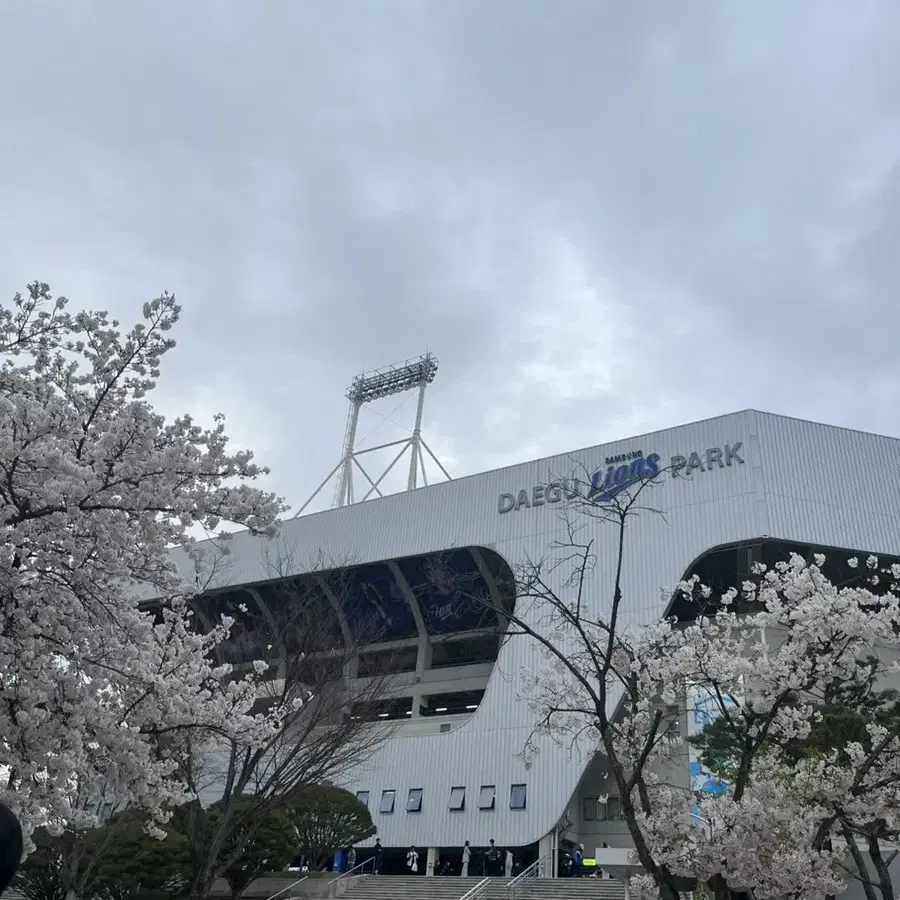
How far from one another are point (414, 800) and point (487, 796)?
286 cm

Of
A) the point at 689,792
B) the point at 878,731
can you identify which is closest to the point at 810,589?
the point at 878,731

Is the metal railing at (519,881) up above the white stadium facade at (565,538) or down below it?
below

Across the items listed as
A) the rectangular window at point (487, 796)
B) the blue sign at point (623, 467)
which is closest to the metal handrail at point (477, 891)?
the rectangular window at point (487, 796)

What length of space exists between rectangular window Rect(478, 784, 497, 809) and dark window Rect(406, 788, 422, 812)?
2334 mm

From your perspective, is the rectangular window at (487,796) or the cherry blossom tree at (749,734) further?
the rectangular window at (487,796)

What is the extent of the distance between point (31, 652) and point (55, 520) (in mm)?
1104

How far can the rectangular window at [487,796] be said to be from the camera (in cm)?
3014

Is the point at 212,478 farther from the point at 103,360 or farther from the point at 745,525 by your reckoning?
the point at 745,525

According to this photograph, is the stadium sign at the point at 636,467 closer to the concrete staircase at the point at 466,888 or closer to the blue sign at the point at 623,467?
the blue sign at the point at 623,467

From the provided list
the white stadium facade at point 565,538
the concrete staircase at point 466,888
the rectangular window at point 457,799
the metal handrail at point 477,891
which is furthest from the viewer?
the rectangular window at point 457,799

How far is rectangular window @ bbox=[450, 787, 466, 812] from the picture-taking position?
Result: 30.6 meters

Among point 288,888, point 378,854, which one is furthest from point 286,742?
point 378,854

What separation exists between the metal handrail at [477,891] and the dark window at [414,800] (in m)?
7.31

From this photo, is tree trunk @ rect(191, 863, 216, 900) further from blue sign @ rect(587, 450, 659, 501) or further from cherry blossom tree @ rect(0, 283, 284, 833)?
blue sign @ rect(587, 450, 659, 501)
